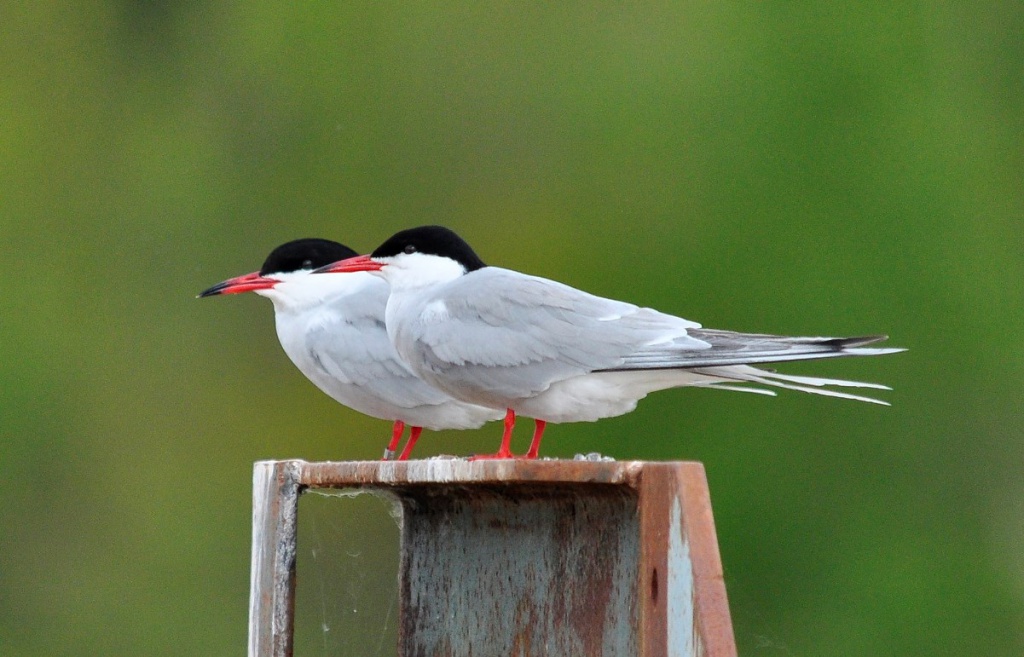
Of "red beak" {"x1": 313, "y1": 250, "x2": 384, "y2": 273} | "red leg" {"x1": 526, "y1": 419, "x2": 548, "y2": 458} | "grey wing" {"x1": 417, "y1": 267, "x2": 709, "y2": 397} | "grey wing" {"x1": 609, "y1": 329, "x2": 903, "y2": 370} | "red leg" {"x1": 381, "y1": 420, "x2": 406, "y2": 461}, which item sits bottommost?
"red leg" {"x1": 526, "y1": 419, "x2": 548, "y2": 458}

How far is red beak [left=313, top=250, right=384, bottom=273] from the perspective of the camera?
3850 millimetres

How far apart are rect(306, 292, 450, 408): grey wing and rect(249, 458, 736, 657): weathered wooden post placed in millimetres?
1147

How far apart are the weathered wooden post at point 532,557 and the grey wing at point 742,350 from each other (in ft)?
1.52

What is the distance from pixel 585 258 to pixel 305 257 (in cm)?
529

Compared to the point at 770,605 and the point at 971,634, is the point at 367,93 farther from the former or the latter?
the point at 971,634

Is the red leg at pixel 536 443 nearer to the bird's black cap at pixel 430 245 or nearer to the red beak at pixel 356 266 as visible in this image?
the bird's black cap at pixel 430 245

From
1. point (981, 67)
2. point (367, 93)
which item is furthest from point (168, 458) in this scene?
point (981, 67)

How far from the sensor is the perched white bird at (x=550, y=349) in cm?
313

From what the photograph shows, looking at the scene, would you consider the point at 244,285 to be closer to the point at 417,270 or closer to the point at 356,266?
the point at 356,266

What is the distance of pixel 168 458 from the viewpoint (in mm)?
10250

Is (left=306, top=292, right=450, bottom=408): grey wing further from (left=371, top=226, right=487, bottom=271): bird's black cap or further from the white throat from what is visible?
(left=371, top=226, right=487, bottom=271): bird's black cap

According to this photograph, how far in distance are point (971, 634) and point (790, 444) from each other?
133 centimetres

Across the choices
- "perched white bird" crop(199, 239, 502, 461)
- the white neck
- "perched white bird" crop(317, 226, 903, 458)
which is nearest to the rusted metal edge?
"perched white bird" crop(317, 226, 903, 458)

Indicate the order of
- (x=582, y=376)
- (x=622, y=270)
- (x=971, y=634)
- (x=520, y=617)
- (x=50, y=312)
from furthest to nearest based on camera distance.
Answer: (x=50, y=312)
(x=622, y=270)
(x=971, y=634)
(x=582, y=376)
(x=520, y=617)
